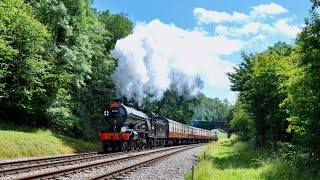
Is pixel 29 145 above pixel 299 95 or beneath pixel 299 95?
beneath

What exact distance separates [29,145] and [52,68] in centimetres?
954

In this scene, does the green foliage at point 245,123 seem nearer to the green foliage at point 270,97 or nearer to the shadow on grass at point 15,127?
the green foliage at point 270,97

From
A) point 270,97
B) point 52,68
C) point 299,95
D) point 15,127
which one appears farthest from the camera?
point 52,68

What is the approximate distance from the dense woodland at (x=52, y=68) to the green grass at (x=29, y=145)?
2127mm

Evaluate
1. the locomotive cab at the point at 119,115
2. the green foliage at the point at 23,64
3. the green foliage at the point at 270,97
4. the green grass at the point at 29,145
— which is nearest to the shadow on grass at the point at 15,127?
the green grass at the point at 29,145

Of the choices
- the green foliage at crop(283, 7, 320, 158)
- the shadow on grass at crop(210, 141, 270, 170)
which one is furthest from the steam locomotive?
the green foliage at crop(283, 7, 320, 158)

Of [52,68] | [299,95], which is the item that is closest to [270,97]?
[299,95]

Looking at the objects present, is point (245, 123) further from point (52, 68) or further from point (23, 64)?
point (23, 64)

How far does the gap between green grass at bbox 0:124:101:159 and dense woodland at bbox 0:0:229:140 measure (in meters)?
2.13

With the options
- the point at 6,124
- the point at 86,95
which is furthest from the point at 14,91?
the point at 86,95

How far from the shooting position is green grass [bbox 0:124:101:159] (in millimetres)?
17719

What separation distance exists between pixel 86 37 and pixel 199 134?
3078 centimetres

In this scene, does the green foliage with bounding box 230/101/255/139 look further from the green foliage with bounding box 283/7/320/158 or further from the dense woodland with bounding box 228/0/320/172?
the green foliage with bounding box 283/7/320/158

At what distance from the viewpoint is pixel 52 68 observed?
2758 cm
